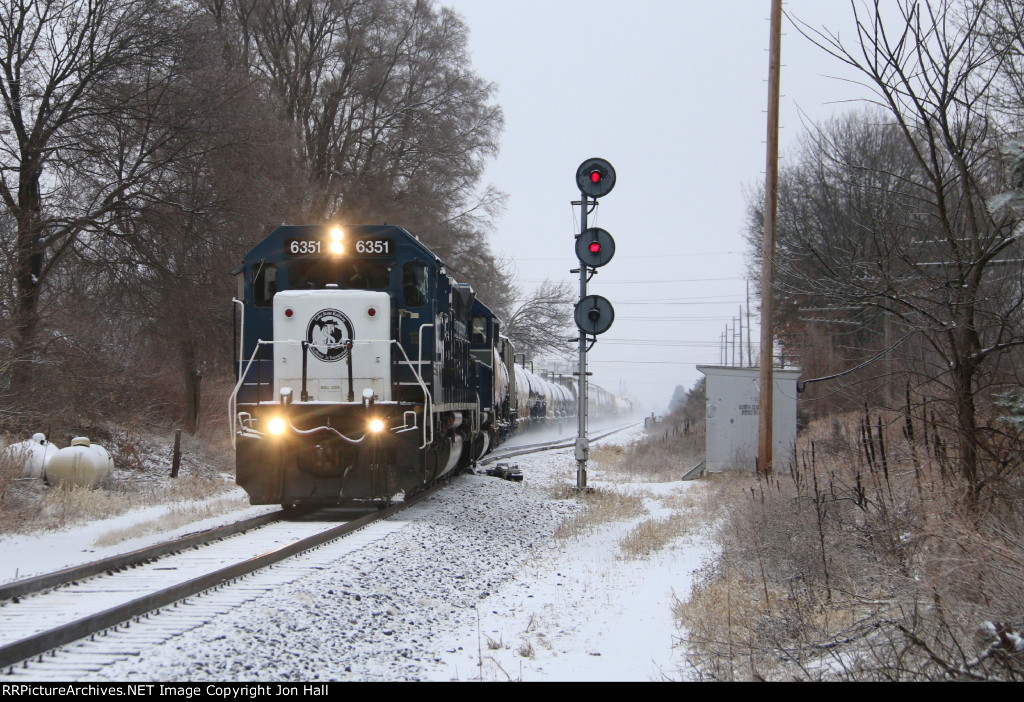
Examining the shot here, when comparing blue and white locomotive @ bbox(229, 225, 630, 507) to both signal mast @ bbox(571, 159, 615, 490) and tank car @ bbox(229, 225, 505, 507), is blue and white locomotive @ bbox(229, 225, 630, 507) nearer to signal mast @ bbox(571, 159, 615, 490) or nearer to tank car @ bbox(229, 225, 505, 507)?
tank car @ bbox(229, 225, 505, 507)

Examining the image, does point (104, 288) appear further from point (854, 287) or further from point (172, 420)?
point (854, 287)

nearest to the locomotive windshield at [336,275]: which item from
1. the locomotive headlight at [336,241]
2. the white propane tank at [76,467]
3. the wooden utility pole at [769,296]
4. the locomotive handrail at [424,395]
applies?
the locomotive headlight at [336,241]

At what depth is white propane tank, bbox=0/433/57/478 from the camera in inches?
443

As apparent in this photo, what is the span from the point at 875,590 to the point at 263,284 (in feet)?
25.6

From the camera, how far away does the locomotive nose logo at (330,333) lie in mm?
10219

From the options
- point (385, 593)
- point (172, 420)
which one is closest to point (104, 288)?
point (172, 420)

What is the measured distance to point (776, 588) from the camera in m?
6.35

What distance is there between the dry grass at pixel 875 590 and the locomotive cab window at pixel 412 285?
181 inches

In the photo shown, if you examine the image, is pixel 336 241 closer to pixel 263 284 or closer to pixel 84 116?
pixel 263 284

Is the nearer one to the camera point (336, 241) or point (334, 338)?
point (334, 338)

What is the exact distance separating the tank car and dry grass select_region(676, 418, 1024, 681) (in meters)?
3.94

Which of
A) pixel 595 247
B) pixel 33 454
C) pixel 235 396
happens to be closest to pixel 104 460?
pixel 33 454

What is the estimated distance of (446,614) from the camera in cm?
611
